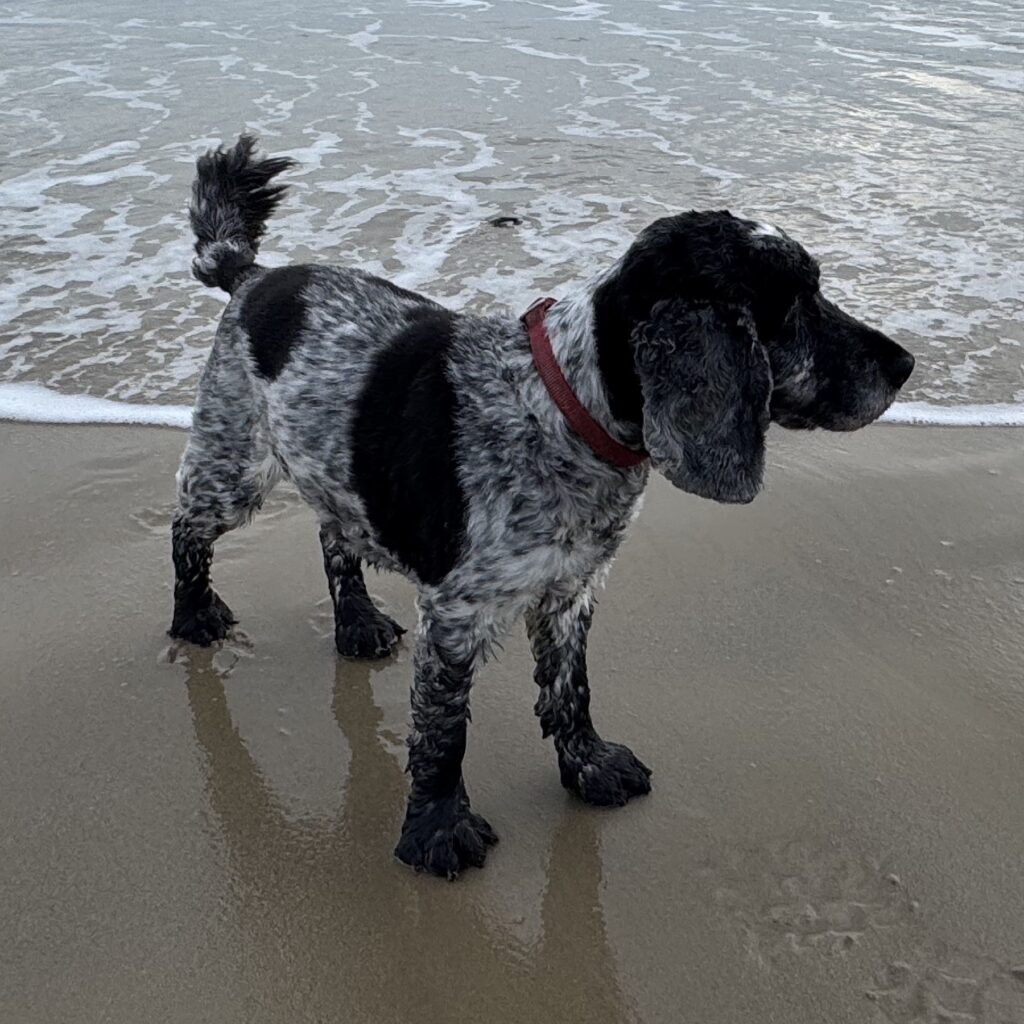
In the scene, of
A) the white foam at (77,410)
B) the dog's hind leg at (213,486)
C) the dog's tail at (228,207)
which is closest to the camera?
the dog's hind leg at (213,486)

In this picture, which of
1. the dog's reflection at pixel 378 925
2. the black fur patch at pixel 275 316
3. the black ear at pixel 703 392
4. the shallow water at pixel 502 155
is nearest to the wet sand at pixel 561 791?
the dog's reflection at pixel 378 925

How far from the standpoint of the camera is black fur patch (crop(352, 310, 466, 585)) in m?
3.02

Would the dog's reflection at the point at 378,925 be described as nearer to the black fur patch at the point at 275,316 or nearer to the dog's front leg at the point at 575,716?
the dog's front leg at the point at 575,716

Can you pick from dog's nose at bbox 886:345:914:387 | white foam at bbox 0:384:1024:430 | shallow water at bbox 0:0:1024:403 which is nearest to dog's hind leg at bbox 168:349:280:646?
white foam at bbox 0:384:1024:430

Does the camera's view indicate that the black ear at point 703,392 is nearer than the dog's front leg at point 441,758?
Yes

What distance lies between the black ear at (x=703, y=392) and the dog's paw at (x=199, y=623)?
2129mm

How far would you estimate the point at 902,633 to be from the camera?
13.3ft

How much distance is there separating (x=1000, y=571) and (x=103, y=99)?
11.2 metres

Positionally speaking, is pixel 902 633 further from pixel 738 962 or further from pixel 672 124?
pixel 672 124

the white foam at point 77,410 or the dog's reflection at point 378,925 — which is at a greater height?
the dog's reflection at point 378,925

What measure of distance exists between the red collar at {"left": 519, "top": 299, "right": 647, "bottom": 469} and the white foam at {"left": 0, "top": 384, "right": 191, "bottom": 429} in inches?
126

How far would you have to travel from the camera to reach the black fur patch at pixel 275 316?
3.68 metres

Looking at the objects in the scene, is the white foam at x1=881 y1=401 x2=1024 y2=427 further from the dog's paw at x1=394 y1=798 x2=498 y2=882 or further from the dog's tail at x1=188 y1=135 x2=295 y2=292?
the dog's paw at x1=394 y1=798 x2=498 y2=882

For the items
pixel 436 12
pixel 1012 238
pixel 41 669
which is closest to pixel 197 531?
pixel 41 669
